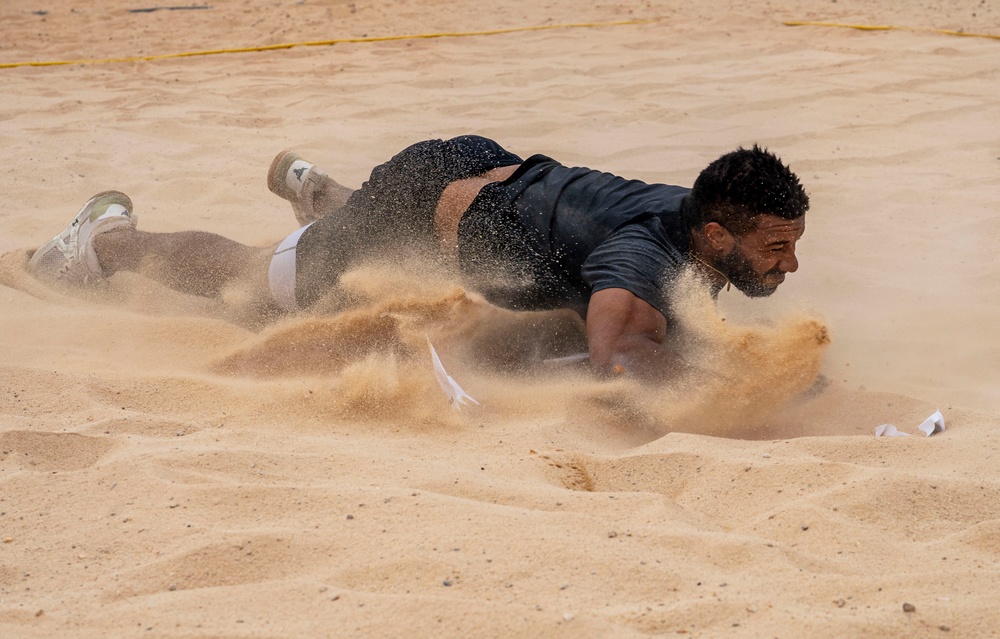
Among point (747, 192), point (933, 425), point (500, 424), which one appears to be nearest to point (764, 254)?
point (747, 192)

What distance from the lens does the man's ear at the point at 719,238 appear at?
9.97ft

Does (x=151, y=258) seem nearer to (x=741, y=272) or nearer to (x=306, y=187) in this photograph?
(x=306, y=187)

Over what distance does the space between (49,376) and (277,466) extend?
98 centimetres

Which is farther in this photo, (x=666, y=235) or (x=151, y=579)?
(x=666, y=235)

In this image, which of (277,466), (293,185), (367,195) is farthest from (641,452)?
(293,185)

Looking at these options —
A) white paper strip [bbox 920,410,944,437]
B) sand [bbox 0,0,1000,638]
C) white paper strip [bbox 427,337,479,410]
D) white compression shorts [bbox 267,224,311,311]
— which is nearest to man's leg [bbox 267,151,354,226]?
sand [bbox 0,0,1000,638]

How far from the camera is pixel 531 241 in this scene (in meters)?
3.25

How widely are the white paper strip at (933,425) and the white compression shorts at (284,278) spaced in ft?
6.78

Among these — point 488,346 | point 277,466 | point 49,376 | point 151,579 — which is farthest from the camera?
point 488,346

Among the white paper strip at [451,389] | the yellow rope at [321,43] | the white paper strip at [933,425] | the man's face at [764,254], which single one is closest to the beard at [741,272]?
the man's face at [764,254]

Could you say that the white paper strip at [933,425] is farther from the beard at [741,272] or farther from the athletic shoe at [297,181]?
the athletic shoe at [297,181]

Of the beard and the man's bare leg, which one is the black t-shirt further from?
the man's bare leg

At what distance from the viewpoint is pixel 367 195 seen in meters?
3.50

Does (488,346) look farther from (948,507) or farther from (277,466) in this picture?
(948,507)
